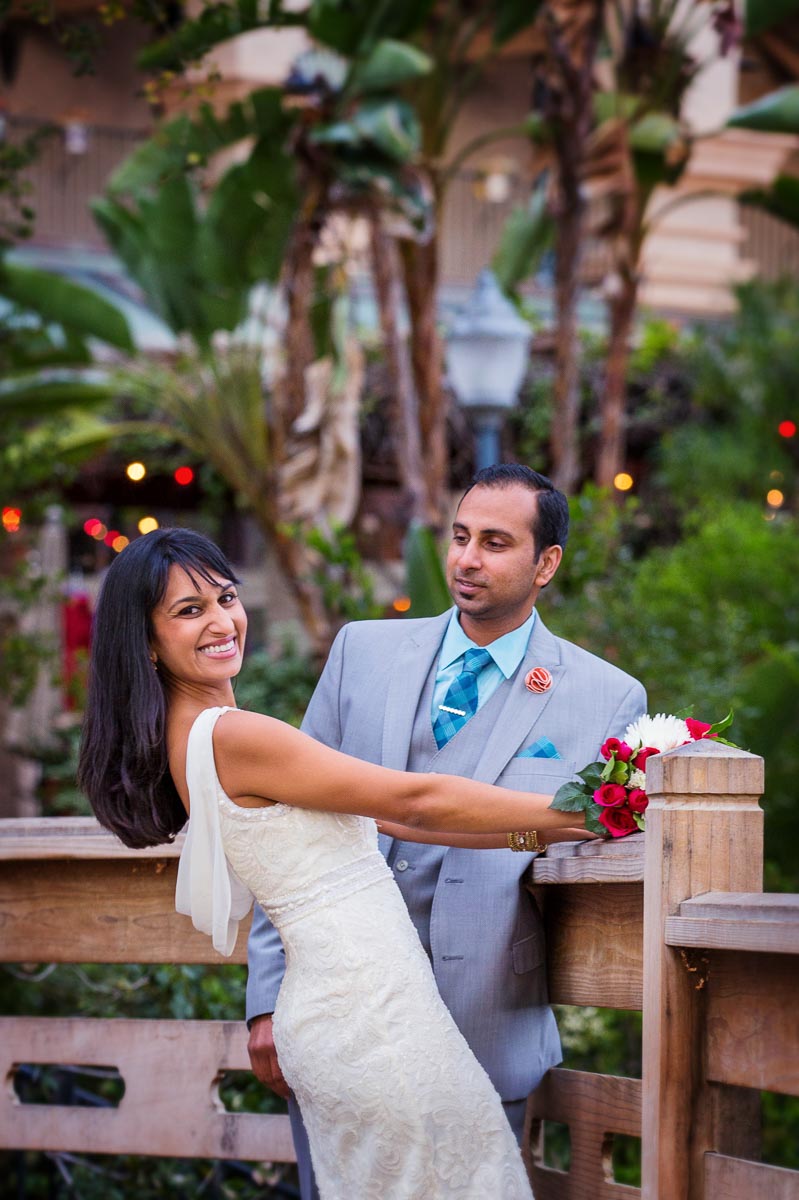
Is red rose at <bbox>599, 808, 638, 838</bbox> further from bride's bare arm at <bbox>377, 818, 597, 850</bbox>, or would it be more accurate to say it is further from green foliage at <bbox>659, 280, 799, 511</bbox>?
green foliage at <bbox>659, 280, 799, 511</bbox>

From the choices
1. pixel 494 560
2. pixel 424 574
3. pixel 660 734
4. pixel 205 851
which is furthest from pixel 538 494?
pixel 424 574

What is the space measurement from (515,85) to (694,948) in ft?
59.3

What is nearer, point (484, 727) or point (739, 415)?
point (484, 727)

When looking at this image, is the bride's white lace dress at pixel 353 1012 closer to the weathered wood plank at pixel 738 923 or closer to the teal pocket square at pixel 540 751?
the teal pocket square at pixel 540 751

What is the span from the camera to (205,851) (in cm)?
291

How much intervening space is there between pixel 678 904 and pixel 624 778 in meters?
0.28

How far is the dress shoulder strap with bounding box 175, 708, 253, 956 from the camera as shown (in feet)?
9.39

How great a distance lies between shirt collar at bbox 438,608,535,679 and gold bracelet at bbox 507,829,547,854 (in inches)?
19.7

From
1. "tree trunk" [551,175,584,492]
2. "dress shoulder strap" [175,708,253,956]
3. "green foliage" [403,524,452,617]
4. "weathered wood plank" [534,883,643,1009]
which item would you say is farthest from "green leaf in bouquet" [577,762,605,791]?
"tree trunk" [551,175,584,492]

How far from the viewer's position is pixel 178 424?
40.4 feet

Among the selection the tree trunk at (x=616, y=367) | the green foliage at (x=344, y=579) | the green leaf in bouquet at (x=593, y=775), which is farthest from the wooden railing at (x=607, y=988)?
the tree trunk at (x=616, y=367)

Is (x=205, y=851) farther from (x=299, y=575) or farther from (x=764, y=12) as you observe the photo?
(x=764, y=12)

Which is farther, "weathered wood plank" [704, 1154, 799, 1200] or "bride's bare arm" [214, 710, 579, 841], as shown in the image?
"bride's bare arm" [214, 710, 579, 841]

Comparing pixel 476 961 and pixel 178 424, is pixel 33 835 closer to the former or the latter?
pixel 476 961
